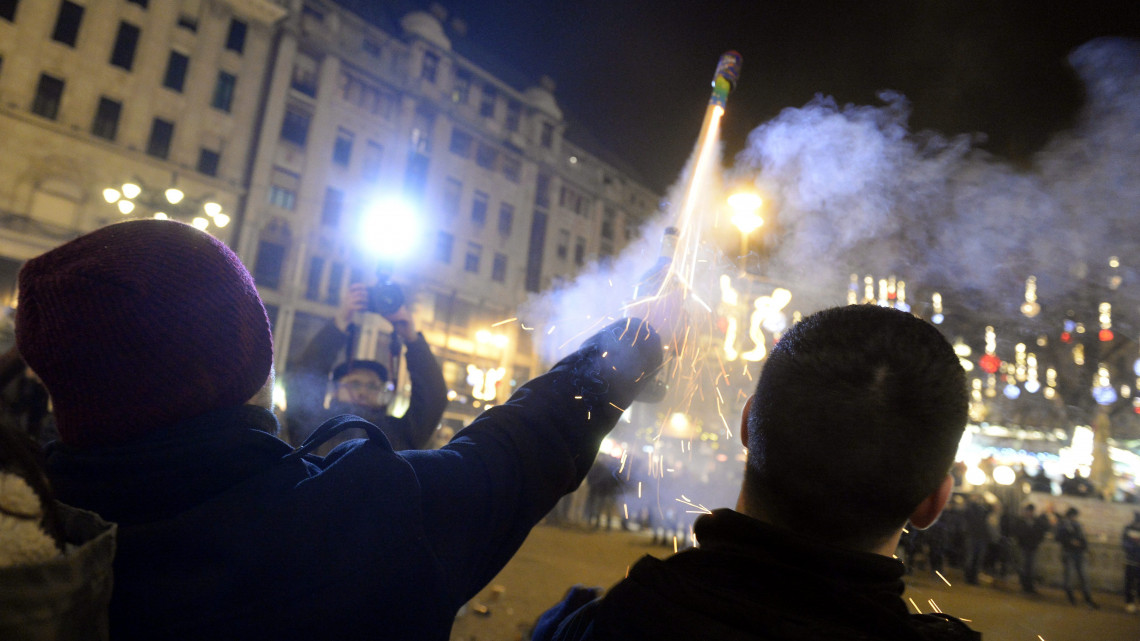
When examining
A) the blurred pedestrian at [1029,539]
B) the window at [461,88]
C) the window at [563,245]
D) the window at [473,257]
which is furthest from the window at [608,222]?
the blurred pedestrian at [1029,539]

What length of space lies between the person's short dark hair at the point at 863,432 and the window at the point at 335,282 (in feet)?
88.6

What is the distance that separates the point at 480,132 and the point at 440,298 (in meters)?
9.63

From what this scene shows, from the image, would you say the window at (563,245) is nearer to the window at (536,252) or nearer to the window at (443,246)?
the window at (536,252)

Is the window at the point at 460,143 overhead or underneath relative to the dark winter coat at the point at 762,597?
overhead

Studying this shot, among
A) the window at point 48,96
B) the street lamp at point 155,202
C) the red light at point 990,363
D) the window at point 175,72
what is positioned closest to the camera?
the street lamp at point 155,202

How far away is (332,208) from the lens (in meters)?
27.0

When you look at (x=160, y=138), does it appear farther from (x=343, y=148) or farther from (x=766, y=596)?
(x=766, y=596)

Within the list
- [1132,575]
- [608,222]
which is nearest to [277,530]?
[1132,575]

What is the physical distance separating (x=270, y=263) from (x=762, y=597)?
27118 mm

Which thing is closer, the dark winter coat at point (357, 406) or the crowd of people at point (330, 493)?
the crowd of people at point (330, 493)

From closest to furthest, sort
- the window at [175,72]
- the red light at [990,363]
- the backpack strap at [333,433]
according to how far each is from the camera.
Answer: the backpack strap at [333,433], the red light at [990,363], the window at [175,72]

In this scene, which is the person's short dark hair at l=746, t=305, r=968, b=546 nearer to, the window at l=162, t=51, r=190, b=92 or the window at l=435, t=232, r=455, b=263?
the window at l=162, t=51, r=190, b=92

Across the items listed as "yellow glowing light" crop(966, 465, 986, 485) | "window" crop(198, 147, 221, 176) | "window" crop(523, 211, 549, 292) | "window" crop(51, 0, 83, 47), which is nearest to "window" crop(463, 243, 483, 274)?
"window" crop(523, 211, 549, 292)

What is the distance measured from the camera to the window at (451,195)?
31250 millimetres
